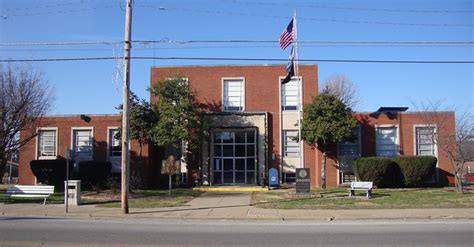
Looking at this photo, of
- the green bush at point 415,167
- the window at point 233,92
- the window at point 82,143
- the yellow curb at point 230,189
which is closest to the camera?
the green bush at point 415,167

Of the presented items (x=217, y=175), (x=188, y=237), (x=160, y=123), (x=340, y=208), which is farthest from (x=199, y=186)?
(x=188, y=237)

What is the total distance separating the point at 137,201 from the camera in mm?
23516

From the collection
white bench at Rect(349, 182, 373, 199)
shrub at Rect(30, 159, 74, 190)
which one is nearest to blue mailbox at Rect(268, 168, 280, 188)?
white bench at Rect(349, 182, 373, 199)

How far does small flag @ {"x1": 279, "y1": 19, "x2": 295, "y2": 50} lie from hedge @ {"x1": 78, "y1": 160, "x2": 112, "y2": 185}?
538 inches

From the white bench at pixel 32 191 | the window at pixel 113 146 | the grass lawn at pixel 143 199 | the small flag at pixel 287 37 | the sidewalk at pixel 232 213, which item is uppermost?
the small flag at pixel 287 37

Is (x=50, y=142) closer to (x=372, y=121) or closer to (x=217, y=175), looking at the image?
(x=217, y=175)

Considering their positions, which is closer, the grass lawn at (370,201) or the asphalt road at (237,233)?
the asphalt road at (237,233)

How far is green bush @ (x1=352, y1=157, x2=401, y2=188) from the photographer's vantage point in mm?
29312

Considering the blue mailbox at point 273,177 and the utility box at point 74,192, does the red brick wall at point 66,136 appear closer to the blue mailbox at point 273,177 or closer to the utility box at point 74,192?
the blue mailbox at point 273,177

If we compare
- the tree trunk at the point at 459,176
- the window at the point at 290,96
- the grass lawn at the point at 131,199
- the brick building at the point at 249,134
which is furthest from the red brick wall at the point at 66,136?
the tree trunk at the point at 459,176

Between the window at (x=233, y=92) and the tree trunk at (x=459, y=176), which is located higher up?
the window at (x=233, y=92)

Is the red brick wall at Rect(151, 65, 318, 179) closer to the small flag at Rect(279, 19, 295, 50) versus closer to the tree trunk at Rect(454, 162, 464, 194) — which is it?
the small flag at Rect(279, 19, 295, 50)

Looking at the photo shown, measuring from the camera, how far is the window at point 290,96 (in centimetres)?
3375

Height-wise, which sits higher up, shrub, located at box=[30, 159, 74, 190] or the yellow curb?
shrub, located at box=[30, 159, 74, 190]
